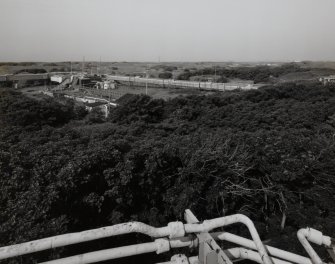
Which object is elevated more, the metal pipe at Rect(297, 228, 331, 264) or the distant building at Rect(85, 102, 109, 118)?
the metal pipe at Rect(297, 228, 331, 264)

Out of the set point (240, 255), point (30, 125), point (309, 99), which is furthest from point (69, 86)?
point (240, 255)

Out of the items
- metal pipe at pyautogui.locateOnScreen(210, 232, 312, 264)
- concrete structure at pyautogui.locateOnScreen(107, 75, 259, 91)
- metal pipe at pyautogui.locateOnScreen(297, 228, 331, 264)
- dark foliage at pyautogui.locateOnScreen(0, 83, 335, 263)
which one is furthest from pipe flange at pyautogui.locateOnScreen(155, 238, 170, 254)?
concrete structure at pyautogui.locateOnScreen(107, 75, 259, 91)

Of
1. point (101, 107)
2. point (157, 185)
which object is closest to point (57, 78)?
Answer: point (101, 107)

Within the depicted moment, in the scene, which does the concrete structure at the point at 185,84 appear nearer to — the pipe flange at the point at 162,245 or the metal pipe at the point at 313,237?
the metal pipe at the point at 313,237

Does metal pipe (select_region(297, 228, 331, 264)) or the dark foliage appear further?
the dark foliage

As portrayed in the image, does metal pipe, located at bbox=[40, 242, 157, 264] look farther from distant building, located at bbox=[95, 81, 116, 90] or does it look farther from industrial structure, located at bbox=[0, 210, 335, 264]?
distant building, located at bbox=[95, 81, 116, 90]

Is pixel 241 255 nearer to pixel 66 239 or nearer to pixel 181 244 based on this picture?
pixel 181 244

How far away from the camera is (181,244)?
2.12 m

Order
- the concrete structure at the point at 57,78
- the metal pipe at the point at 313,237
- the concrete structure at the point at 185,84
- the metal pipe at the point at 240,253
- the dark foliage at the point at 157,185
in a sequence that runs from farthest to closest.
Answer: the concrete structure at the point at 57,78
the concrete structure at the point at 185,84
the dark foliage at the point at 157,185
the metal pipe at the point at 240,253
the metal pipe at the point at 313,237

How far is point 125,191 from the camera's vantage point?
8148mm

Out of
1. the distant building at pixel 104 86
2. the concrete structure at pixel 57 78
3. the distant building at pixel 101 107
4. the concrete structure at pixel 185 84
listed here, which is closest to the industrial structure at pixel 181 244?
the distant building at pixel 101 107

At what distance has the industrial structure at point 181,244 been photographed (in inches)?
71.8

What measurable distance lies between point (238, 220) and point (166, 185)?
702cm

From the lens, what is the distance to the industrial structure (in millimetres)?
1824
